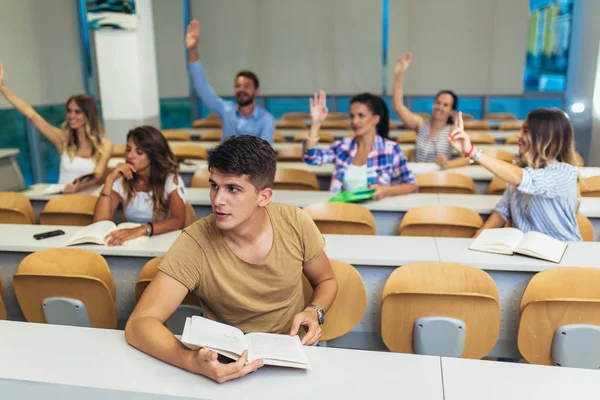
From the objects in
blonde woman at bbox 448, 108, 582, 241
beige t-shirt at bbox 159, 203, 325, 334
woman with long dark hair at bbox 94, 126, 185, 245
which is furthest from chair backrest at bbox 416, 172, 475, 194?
beige t-shirt at bbox 159, 203, 325, 334

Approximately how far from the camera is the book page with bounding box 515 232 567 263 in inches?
95.8

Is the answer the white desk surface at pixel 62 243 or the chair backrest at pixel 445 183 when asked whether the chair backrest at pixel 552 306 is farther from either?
the chair backrest at pixel 445 183

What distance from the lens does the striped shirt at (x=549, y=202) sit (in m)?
2.74

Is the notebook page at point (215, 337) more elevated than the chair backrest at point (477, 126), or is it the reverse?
the chair backrest at point (477, 126)

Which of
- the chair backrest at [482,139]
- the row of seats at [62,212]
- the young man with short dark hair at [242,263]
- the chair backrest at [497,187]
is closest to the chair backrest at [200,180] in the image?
the row of seats at [62,212]

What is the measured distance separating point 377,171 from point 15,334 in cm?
261

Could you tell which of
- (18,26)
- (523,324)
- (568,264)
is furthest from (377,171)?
(18,26)

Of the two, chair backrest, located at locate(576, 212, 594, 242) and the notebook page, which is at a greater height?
the notebook page

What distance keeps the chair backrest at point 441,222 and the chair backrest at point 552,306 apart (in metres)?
0.99

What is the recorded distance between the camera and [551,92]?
9.17 m

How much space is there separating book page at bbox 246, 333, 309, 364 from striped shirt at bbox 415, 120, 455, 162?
3.71 meters

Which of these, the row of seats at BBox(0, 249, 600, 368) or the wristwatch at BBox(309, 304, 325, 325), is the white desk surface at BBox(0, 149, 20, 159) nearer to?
the row of seats at BBox(0, 249, 600, 368)

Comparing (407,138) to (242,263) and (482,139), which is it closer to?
(482,139)

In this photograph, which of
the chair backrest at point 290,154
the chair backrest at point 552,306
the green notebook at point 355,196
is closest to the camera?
the chair backrest at point 552,306
